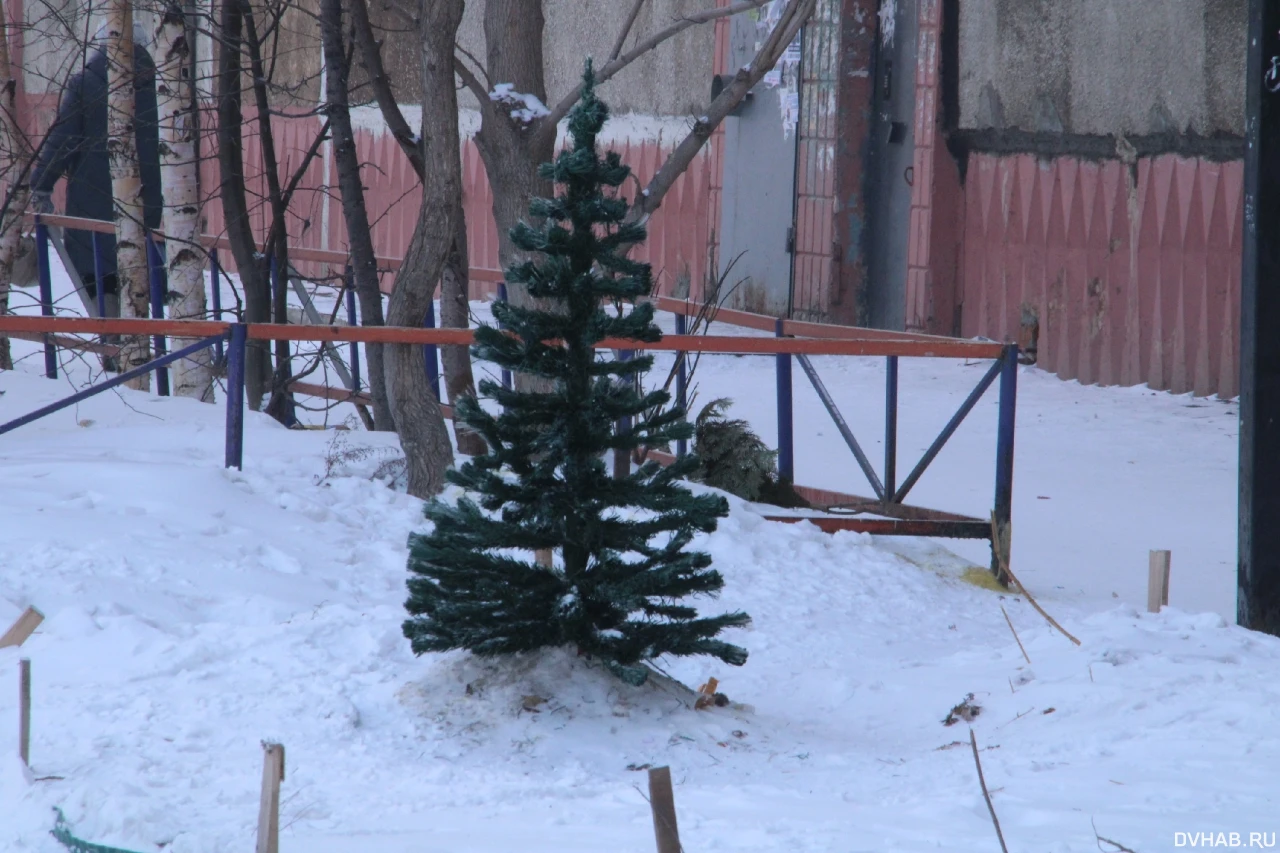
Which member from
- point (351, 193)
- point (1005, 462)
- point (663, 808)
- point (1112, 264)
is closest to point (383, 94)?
point (351, 193)

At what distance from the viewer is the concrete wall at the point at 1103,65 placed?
1011 cm

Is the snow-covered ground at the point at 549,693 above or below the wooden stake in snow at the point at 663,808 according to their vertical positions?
below

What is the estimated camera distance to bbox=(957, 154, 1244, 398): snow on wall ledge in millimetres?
10117

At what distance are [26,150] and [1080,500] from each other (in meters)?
6.98

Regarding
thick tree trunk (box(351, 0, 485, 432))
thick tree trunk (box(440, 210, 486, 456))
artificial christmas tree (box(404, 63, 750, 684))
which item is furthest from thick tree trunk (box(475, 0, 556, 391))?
artificial christmas tree (box(404, 63, 750, 684))

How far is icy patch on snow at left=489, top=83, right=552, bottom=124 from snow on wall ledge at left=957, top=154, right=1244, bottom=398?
512 centimetres

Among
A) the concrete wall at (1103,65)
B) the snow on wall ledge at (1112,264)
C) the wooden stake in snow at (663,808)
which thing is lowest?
the wooden stake in snow at (663,808)

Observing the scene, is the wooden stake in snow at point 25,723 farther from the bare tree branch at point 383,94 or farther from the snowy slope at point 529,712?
the bare tree branch at point 383,94

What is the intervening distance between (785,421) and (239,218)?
4.12m

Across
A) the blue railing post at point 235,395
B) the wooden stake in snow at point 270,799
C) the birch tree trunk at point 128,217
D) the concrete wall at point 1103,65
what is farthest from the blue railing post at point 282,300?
the wooden stake in snow at point 270,799

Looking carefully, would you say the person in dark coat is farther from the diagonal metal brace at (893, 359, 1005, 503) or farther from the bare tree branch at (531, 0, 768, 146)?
the diagonal metal brace at (893, 359, 1005, 503)

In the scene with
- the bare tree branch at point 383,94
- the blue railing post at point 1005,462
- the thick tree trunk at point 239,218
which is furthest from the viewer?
the thick tree trunk at point 239,218

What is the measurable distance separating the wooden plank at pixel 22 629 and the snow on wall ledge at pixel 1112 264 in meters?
7.89

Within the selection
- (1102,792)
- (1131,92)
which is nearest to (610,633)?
(1102,792)
